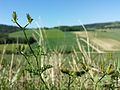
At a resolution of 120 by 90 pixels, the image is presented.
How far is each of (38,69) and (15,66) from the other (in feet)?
5.63

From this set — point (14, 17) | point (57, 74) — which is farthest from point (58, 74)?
point (14, 17)

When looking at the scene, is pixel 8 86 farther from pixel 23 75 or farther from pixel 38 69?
pixel 38 69

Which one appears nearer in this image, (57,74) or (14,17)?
(14,17)

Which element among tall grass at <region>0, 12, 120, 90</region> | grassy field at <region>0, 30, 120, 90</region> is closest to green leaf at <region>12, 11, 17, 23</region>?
tall grass at <region>0, 12, 120, 90</region>

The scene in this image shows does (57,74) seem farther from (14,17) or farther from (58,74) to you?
(14,17)

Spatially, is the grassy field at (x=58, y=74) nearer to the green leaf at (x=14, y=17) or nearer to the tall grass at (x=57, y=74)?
the tall grass at (x=57, y=74)

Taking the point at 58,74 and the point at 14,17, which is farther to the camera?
the point at 58,74

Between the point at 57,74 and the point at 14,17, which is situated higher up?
the point at 14,17

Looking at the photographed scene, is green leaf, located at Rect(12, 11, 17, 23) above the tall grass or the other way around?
above

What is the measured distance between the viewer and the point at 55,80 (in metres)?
2.49

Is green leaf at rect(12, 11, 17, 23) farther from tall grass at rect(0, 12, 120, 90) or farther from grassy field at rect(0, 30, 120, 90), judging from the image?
grassy field at rect(0, 30, 120, 90)

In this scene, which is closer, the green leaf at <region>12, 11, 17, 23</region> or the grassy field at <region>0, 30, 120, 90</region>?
the green leaf at <region>12, 11, 17, 23</region>

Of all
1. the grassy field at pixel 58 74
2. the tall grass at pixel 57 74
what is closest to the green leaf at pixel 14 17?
the tall grass at pixel 57 74

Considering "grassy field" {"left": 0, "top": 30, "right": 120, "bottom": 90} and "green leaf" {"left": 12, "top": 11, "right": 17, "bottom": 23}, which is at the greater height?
"green leaf" {"left": 12, "top": 11, "right": 17, "bottom": 23}
